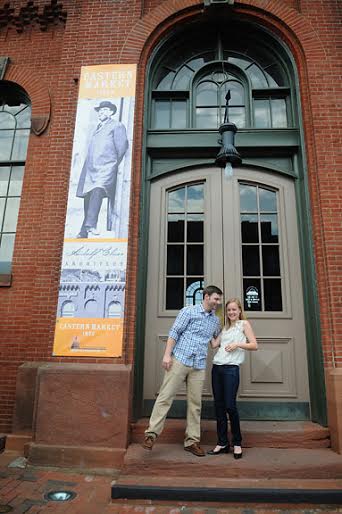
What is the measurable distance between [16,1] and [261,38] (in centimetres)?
460

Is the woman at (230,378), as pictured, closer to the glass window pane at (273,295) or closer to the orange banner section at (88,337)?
the glass window pane at (273,295)

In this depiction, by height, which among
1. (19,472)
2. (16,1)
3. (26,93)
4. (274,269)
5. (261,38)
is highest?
(16,1)

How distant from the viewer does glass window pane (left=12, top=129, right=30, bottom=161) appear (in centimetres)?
625

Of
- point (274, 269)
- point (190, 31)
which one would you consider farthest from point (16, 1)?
point (274, 269)

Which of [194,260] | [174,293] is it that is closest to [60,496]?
[174,293]

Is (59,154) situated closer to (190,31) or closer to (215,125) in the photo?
(215,125)

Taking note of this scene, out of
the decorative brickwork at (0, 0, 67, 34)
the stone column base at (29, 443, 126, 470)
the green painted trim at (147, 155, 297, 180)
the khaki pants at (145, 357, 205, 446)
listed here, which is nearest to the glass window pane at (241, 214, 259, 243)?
the green painted trim at (147, 155, 297, 180)

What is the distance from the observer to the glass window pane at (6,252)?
5703 mm

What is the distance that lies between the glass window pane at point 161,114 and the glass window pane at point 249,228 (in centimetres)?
209

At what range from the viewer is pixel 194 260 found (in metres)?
5.34

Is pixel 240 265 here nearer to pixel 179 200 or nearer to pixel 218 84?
pixel 179 200

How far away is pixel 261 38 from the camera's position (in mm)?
6172

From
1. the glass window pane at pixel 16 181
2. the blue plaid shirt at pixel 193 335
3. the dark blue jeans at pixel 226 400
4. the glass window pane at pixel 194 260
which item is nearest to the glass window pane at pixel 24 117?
the glass window pane at pixel 16 181

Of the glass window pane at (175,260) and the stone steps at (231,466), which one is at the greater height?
the glass window pane at (175,260)
